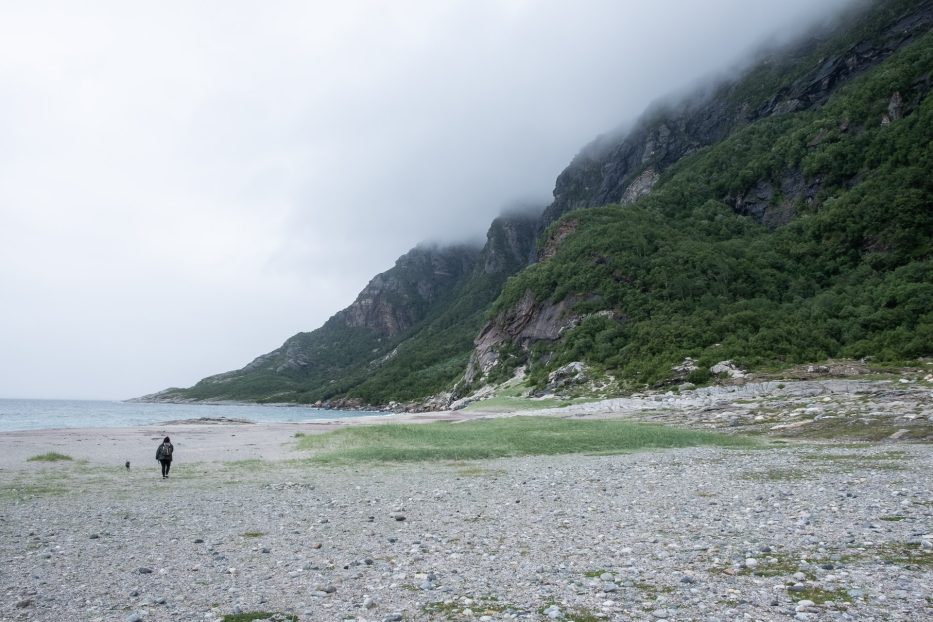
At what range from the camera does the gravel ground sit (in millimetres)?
6953

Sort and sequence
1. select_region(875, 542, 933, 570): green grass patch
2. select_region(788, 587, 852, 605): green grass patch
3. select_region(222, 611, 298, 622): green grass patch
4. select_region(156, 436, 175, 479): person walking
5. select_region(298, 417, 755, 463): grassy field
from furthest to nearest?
1. select_region(298, 417, 755, 463): grassy field
2. select_region(156, 436, 175, 479): person walking
3. select_region(875, 542, 933, 570): green grass patch
4. select_region(222, 611, 298, 622): green grass patch
5. select_region(788, 587, 852, 605): green grass patch

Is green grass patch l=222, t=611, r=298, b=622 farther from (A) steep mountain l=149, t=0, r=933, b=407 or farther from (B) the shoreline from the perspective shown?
(A) steep mountain l=149, t=0, r=933, b=407

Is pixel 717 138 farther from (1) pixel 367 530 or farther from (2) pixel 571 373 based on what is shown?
(1) pixel 367 530

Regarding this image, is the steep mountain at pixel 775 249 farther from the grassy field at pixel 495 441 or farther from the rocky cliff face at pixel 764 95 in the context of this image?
the grassy field at pixel 495 441

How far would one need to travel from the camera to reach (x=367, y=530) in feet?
39.2

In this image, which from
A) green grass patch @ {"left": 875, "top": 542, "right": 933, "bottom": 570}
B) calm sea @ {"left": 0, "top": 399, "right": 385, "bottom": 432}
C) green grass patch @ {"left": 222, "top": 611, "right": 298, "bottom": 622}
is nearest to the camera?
green grass patch @ {"left": 222, "top": 611, "right": 298, "bottom": 622}

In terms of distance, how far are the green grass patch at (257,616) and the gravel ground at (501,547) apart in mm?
144

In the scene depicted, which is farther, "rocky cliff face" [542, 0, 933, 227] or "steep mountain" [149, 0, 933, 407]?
"rocky cliff face" [542, 0, 933, 227]

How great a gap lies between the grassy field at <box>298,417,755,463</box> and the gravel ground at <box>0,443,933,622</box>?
8224 millimetres

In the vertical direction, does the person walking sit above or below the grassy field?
above

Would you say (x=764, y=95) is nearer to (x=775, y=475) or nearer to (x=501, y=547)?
(x=775, y=475)

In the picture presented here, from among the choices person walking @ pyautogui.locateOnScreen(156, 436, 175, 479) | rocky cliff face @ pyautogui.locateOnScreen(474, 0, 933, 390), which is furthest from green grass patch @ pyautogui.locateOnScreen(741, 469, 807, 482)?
rocky cliff face @ pyautogui.locateOnScreen(474, 0, 933, 390)

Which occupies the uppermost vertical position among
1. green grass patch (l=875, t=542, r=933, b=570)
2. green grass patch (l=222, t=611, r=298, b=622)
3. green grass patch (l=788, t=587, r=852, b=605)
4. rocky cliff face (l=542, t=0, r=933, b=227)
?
rocky cliff face (l=542, t=0, r=933, b=227)

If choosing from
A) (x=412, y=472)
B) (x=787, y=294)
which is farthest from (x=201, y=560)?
(x=787, y=294)
